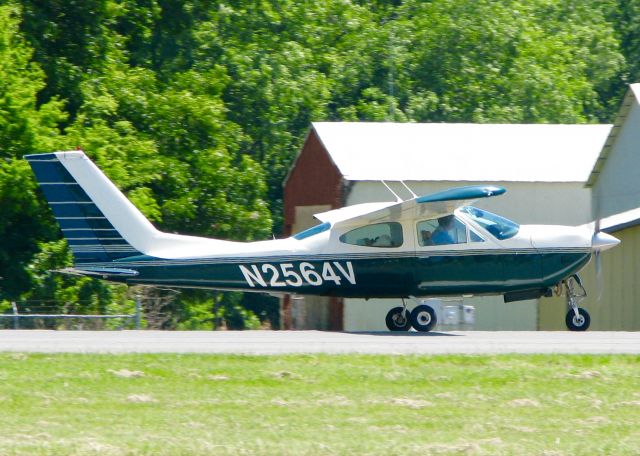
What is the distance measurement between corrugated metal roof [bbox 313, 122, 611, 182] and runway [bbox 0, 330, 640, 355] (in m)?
7.99

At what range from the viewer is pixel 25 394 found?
1216 cm

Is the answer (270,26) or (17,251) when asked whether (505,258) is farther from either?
(270,26)

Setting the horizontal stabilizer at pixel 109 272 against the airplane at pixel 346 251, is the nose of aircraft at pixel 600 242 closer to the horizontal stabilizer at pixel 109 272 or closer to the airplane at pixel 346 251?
the airplane at pixel 346 251

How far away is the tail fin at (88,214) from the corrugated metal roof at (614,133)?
11.8m

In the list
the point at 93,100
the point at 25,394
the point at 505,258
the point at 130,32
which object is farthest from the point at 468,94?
the point at 25,394

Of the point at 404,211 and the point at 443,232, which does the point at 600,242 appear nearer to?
the point at 443,232

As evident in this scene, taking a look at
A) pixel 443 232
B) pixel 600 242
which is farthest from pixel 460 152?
pixel 443 232

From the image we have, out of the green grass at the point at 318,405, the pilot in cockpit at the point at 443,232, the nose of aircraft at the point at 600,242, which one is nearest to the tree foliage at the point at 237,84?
the pilot in cockpit at the point at 443,232

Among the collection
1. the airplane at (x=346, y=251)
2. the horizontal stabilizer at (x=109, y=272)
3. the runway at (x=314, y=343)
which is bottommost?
the runway at (x=314, y=343)

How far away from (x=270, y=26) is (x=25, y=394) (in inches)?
1178

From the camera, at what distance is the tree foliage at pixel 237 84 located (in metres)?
26.9

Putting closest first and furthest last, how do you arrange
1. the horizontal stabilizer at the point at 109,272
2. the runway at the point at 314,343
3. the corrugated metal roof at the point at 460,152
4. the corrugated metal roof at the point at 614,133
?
the runway at the point at 314,343, the horizontal stabilizer at the point at 109,272, the corrugated metal roof at the point at 460,152, the corrugated metal roof at the point at 614,133

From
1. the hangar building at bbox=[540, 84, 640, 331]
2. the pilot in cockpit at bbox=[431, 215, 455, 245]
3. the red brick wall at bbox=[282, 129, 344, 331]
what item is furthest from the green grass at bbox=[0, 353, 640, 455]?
the red brick wall at bbox=[282, 129, 344, 331]

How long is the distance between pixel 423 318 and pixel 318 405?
813 cm
